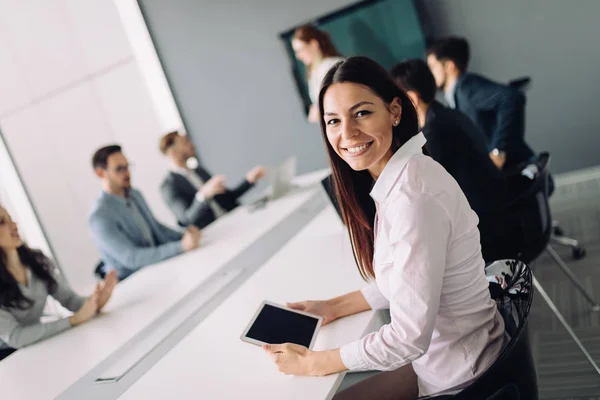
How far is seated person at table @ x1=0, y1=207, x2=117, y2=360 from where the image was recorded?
2.18 metres

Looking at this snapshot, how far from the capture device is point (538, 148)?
14.7 ft

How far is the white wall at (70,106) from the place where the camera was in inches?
219

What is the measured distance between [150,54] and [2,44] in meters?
1.59

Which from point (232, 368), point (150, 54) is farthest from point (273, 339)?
point (150, 54)

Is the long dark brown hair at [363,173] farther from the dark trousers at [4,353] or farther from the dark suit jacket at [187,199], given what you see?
the dark suit jacket at [187,199]

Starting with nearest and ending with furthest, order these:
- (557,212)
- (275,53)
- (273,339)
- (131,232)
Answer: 1. (273,339)
2. (131,232)
3. (557,212)
4. (275,53)

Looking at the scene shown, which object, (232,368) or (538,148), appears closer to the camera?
(232,368)

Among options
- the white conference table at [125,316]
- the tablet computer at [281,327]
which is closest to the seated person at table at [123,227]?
the white conference table at [125,316]

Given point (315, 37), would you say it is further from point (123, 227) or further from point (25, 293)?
point (25, 293)

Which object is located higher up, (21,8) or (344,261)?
(21,8)

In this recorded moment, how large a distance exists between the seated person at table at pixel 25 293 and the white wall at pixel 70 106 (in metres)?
3.19

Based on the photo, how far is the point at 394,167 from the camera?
1307mm

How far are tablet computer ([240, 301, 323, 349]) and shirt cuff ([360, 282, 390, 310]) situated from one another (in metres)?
0.16

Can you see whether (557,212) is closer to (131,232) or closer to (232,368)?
(131,232)
